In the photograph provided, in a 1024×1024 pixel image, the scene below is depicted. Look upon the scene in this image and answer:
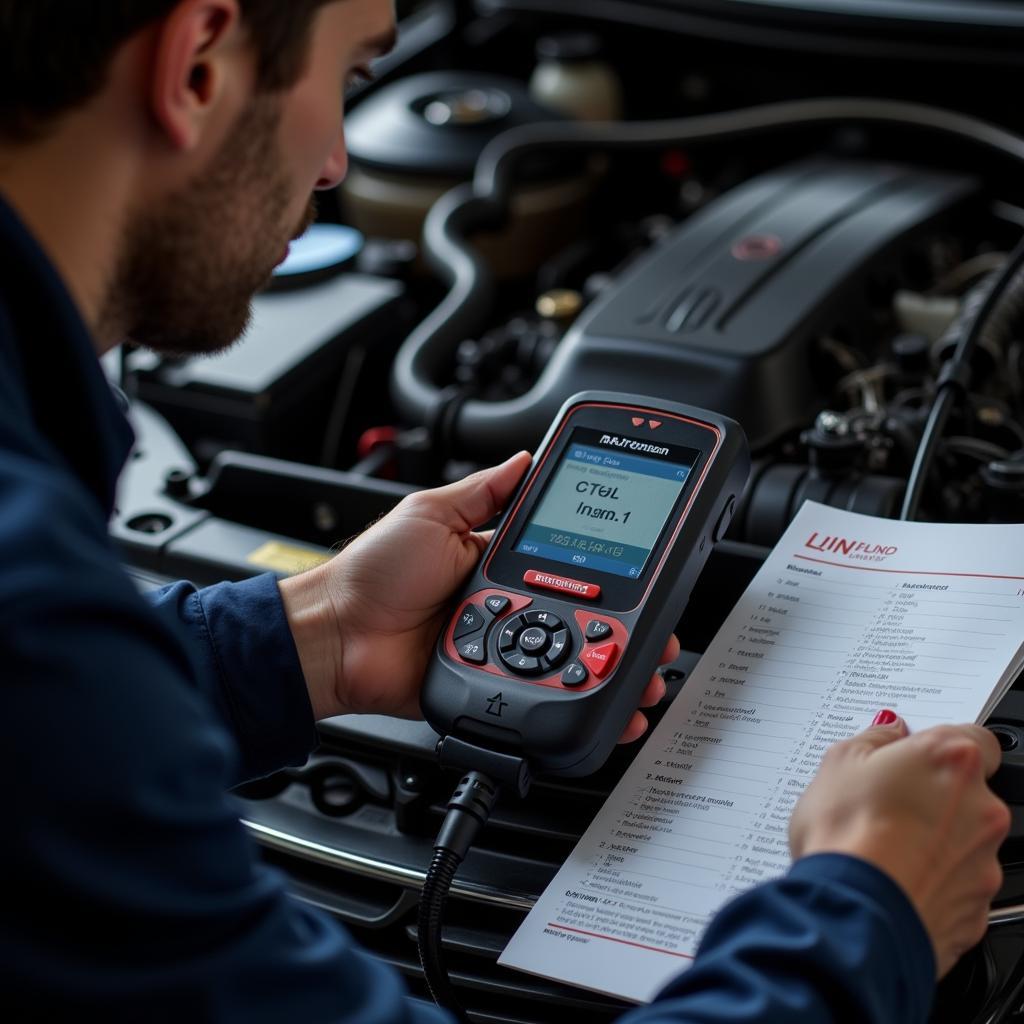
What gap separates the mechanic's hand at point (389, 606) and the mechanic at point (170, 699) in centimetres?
15

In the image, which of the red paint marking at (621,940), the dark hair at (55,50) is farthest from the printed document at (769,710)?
the dark hair at (55,50)

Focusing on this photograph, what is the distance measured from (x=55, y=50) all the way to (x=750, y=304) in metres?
0.61

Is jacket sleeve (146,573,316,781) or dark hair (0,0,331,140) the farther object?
jacket sleeve (146,573,316,781)

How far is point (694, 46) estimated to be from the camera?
153 centimetres

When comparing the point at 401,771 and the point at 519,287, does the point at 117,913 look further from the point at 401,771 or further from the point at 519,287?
the point at 519,287

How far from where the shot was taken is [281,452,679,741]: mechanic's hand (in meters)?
0.83

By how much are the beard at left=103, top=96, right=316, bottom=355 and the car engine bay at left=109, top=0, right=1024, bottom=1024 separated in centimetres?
27

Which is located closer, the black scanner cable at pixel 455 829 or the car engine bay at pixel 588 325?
the black scanner cable at pixel 455 829

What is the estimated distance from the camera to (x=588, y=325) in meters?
1.05

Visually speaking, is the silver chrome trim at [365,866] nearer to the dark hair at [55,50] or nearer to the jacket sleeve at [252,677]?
the jacket sleeve at [252,677]

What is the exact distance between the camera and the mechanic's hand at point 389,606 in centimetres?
83

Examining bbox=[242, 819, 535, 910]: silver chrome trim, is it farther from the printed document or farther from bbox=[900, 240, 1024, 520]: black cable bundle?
bbox=[900, 240, 1024, 520]: black cable bundle

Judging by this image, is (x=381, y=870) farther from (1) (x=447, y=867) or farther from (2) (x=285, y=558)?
(2) (x=285, y=558)

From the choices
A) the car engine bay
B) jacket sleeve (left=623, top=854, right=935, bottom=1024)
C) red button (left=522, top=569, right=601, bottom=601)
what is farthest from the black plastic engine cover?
jacket sleeve (left=623, top=854, right=935, bottom=1024)
